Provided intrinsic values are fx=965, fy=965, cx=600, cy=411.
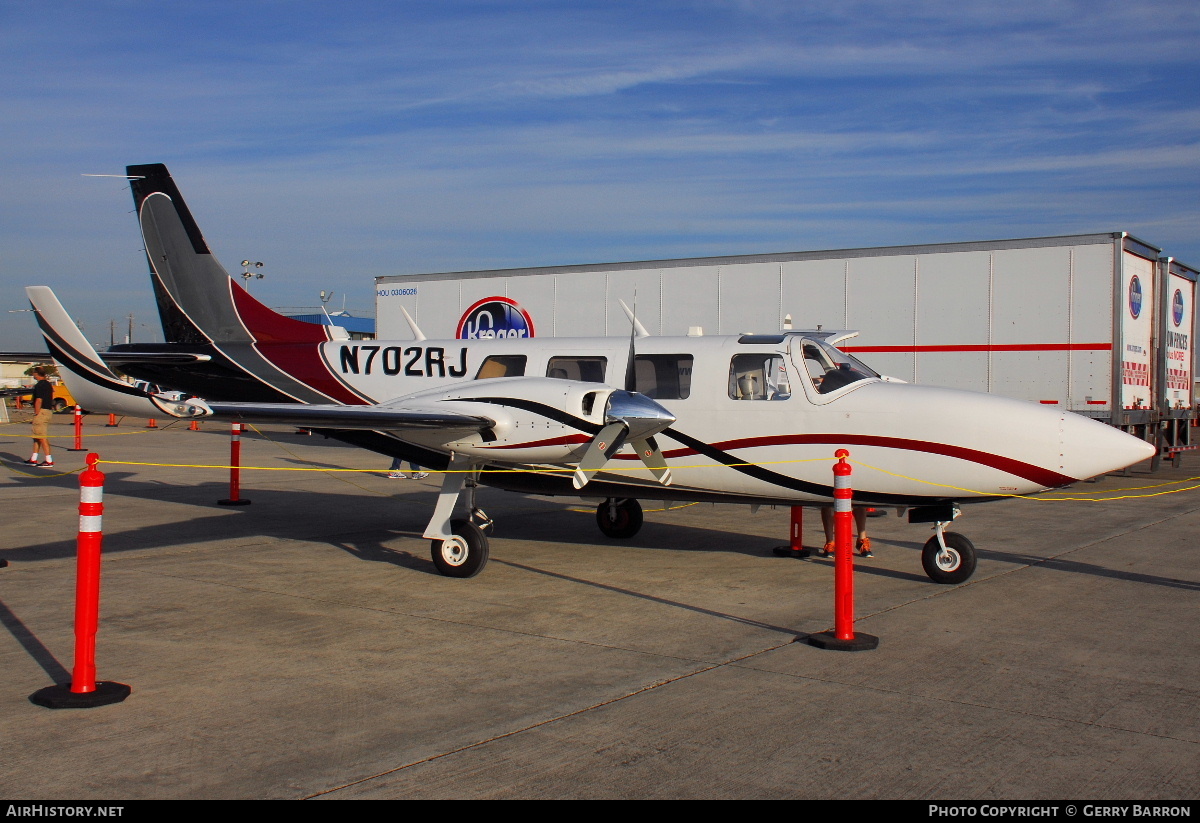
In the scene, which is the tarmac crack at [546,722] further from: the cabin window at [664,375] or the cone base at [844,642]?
the cabin window at [664,375]

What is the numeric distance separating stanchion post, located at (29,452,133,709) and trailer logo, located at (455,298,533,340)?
17287mm

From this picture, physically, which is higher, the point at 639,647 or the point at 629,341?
the point at 629,341

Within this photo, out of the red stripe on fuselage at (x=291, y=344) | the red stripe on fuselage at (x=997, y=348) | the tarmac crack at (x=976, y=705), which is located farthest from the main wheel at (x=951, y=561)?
the red stripe on fuselage at (x=997, y=348)

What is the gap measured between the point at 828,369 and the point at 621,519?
Answer: 11.6 ft

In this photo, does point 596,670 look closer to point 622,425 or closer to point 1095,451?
point 622,425

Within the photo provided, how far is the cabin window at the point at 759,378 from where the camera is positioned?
9344mm

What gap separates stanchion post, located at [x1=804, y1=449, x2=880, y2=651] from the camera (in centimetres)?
652

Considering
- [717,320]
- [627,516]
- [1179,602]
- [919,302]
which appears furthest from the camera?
[717,320]

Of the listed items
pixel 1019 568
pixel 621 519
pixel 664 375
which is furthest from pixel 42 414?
pixel 1019 568

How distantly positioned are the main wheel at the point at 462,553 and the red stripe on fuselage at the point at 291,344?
281 cm

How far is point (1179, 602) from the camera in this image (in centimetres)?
821

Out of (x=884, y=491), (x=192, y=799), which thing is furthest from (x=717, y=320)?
(x=192, y=799)
